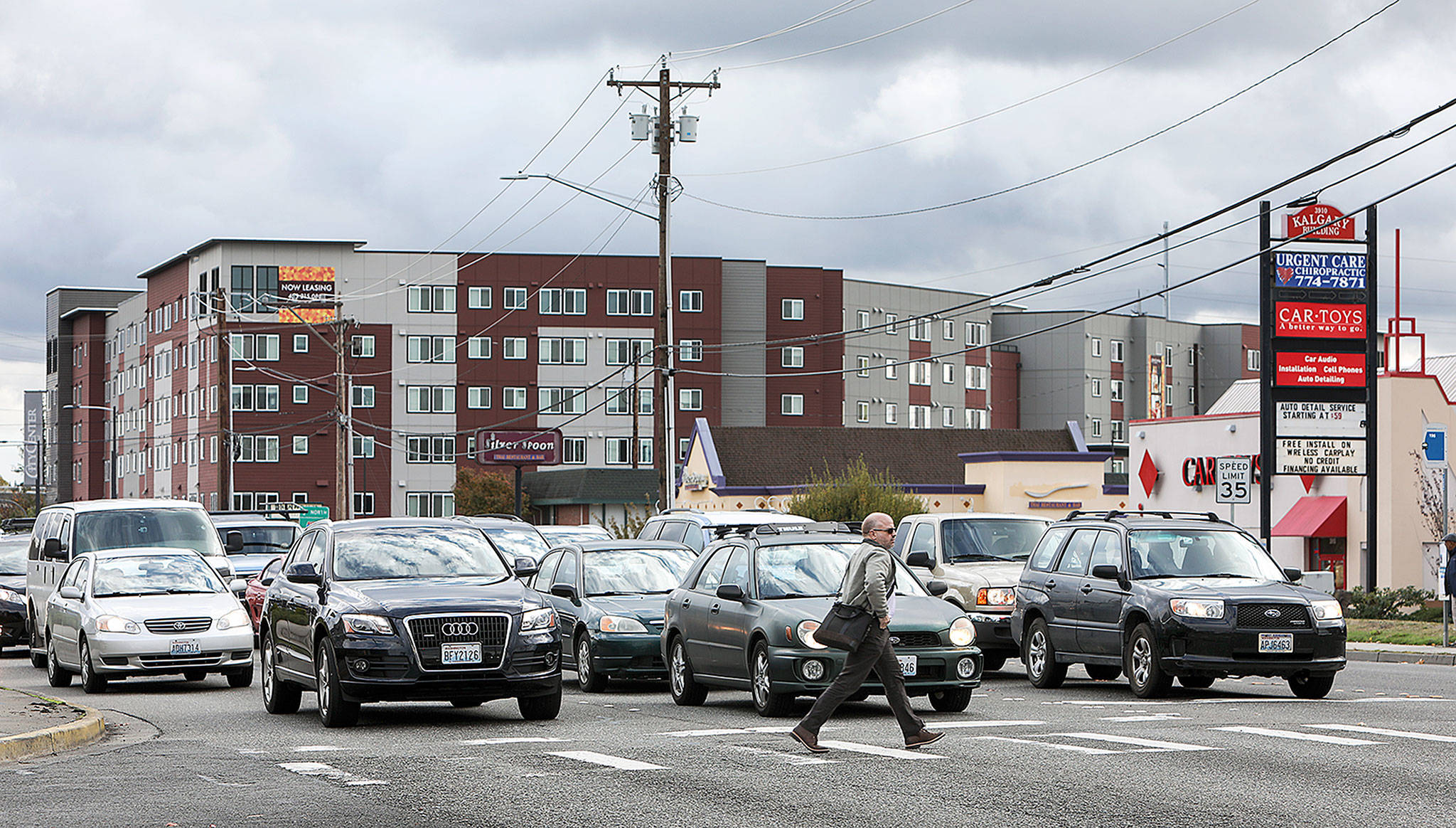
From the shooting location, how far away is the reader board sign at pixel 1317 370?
39688 millimetres

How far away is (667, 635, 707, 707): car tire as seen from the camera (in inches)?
694

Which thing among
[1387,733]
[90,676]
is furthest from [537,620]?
[90,676]

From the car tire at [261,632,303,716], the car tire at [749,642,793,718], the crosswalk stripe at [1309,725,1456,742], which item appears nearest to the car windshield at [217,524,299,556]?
the car tire at [261,632,303,716]

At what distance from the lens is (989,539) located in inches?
906

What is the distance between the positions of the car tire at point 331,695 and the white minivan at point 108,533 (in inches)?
398

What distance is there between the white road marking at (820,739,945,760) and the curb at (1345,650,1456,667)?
1417 cm

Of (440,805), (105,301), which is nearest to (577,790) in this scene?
(440,805)

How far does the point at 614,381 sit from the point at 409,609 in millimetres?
92637

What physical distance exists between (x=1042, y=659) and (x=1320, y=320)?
22180 mm

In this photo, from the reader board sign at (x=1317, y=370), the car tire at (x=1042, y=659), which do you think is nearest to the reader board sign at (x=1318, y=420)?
the reader board sign at (x=1317, y=370)

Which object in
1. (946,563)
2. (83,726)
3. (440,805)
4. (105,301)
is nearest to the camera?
(440,805)

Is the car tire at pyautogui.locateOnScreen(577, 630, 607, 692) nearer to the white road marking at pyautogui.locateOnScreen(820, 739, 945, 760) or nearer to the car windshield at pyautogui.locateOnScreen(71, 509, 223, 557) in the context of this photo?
the white road marking at pyautogui.locateOnScreen(820, 739, 945, 760)

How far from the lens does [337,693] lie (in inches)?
597

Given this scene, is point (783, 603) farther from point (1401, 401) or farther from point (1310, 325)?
point (1401, 401)
